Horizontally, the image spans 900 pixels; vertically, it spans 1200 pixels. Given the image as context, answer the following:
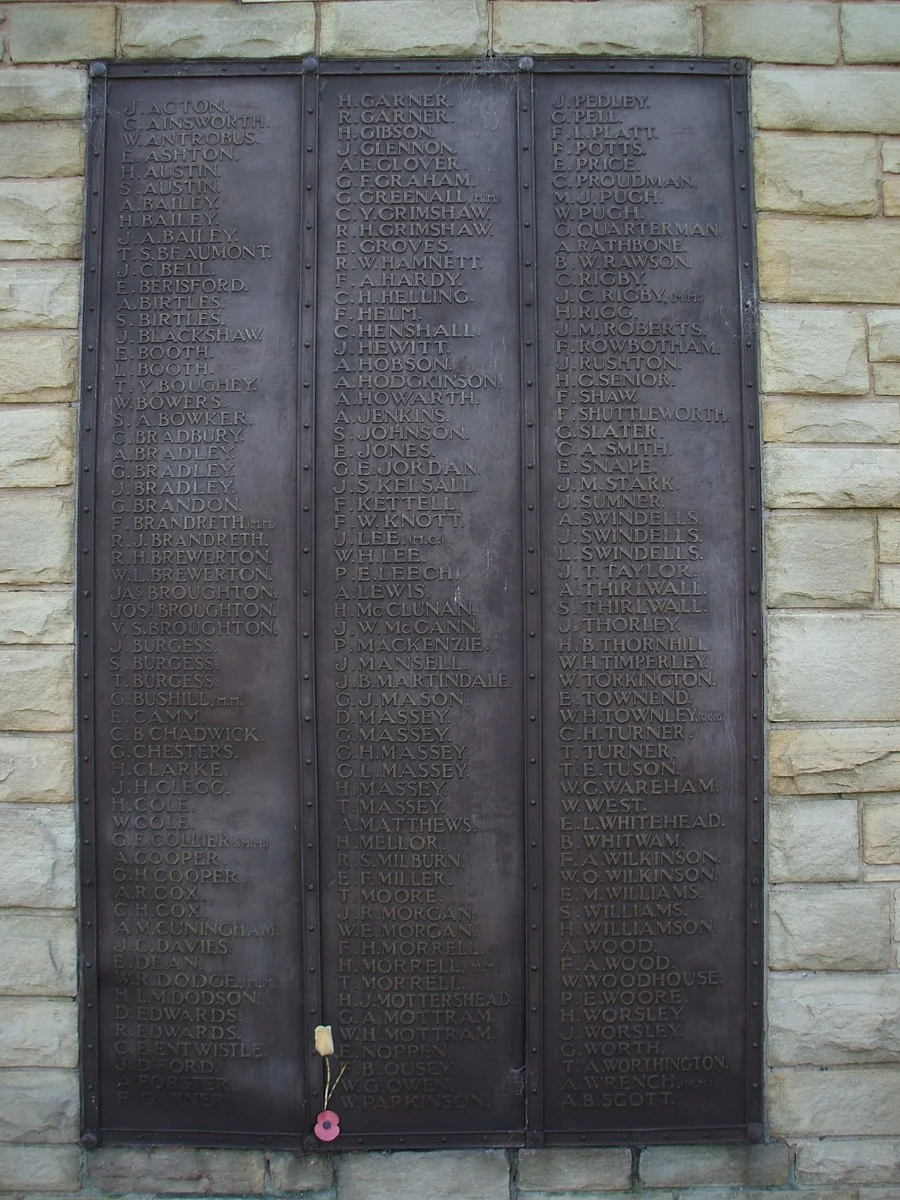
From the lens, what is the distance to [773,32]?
3.47 metres

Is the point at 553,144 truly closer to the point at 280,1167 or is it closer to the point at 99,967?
the point at 99,967

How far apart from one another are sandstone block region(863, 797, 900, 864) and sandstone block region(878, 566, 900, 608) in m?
0.77

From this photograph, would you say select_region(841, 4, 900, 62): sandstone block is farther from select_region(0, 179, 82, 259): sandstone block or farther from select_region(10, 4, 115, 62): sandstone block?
select_region(0, 179, 82, 259): sandstone block

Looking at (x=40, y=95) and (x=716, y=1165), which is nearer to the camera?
(x=716, y=1165)

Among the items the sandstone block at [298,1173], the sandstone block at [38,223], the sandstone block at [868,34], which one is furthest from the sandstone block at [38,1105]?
the sandstone block at [868,34]

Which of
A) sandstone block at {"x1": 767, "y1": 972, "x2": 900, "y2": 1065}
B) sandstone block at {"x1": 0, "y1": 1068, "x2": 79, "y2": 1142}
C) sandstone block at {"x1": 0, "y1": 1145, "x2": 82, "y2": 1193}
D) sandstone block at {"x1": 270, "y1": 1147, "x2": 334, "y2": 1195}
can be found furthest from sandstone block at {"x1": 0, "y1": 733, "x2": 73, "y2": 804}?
sandstone block at {"x1": 767, "y1": 972, "x2": 900, "y2": 1065}

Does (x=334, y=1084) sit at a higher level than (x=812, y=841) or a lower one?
lower

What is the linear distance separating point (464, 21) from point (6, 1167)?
4890mm

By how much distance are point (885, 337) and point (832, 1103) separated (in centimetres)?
302

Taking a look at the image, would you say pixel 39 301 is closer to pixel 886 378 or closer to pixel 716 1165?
pixel 886 378

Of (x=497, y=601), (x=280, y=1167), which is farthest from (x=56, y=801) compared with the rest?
(x=497, y=601)

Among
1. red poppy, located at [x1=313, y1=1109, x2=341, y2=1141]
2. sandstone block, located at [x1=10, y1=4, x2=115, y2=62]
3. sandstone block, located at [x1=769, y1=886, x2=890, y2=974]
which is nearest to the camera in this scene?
red poppy, located at [x1=313, y1=1109, x2=341, y2=1141]

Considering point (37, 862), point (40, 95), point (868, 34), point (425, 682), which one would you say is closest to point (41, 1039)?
point (37, 862)

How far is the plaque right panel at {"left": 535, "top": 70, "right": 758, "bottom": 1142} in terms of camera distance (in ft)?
11.1
